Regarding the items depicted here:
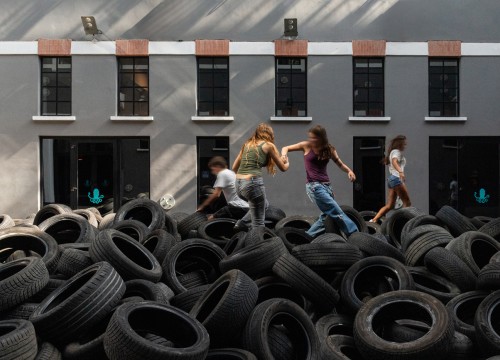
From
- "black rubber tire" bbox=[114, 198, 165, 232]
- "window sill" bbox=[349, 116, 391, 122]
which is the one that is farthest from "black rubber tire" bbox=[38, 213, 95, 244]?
"window sill" bbox=[349, 116, 391, 122]

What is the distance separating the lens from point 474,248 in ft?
23.7

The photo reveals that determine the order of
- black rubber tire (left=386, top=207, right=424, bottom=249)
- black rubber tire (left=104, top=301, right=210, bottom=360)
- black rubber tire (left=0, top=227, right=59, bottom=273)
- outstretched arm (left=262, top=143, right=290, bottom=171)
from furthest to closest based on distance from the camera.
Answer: black rubber tire (left=386, top=207, right=424, bottom=249) < outstretched arm (left=262, top=143, right=290, bottom=171) < black rubber tire (left=0, top=227, right=59, bottom=273) < black rubber tire (left=104, top=301, right=210, bottom=360)

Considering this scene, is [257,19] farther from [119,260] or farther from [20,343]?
[20,343]

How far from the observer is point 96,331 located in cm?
496

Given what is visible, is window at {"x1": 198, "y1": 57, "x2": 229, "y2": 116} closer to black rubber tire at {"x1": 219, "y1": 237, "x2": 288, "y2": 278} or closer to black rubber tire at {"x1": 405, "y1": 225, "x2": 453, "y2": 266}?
black rubber tire at {"x1": 405, "y1": 225, "x2": 453, "y2": 266}

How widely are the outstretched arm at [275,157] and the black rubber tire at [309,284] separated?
2.85m

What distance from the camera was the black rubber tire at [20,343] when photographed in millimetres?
4145

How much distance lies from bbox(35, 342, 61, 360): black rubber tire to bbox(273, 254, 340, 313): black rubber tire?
7.11ft

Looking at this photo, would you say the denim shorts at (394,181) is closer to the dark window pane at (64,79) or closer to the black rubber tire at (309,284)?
the black rubber tire at (309,284)

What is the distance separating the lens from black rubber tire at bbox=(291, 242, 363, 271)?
618cm

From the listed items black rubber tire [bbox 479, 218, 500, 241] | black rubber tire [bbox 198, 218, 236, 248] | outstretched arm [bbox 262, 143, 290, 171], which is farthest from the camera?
black rubber tire [bbox 198, 218, 236, 248]

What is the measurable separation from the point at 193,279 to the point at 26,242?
2.53 m

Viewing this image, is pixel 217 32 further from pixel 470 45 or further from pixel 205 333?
pixel 205 333

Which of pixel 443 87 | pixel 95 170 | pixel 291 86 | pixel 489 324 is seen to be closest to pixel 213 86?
pixel 291 86
